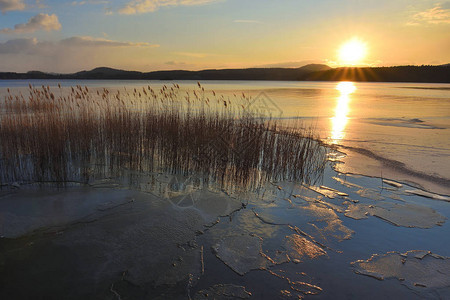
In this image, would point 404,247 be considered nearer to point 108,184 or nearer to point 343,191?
point 343,191

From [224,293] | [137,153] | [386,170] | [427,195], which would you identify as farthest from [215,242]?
[386,170]

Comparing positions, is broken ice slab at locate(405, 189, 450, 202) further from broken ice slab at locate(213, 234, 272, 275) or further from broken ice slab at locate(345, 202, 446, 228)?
broken ice slab at locate(213, 234, 272, 275)

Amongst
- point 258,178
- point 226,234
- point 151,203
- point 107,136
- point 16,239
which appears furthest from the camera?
point 107,136

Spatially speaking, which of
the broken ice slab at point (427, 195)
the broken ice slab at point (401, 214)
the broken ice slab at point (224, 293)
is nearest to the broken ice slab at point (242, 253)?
the broken ice slab at point (224, 293)

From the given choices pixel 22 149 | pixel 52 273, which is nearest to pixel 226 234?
pixel 52 273

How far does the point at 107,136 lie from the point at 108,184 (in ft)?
7.97

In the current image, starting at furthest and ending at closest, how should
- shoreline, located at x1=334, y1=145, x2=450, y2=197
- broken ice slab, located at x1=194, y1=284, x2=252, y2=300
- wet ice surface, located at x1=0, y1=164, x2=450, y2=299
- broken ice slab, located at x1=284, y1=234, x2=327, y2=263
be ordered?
shoreline, located at x1=334, y1=145, x2=450, y2=197, broken ice slab, located at x1=284, y1=234, x2=327, y2=263, wet ice surface, located at x1=0, y1=164, x2=450, y2=299, broken ice slab, located at x1=194, y1=284, x2=252, y2=300

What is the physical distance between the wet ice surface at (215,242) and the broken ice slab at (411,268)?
1 centimetres

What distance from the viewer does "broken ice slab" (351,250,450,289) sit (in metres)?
3.13

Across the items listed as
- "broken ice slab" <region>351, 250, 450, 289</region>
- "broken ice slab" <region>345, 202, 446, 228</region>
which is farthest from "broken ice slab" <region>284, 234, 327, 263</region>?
"broken ice slab" <region>345, 202, 446, 228</region>

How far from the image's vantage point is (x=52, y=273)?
3.01 metres

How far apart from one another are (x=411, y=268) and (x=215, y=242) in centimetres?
238

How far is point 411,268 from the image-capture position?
332 centimetres

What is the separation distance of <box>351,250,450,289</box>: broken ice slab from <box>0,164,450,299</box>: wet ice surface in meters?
0.01
